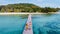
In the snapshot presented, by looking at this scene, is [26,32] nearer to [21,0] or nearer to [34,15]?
[34,15]

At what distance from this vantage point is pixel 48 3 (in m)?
1.83

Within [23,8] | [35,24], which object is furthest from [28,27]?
[23,8]

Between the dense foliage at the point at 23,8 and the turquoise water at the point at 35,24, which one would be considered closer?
the turquoise water at the point at 35,24

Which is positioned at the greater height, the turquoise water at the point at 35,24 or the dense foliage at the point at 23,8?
the dense foliage at the point at 23,8

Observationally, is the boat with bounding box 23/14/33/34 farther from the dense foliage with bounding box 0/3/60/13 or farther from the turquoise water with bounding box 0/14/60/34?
the dense foliage with bounding box 0/3/60/13

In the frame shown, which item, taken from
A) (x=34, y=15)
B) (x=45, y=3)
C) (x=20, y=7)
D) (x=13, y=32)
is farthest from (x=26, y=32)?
(x=45, y=3)

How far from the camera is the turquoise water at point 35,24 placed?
1.69m

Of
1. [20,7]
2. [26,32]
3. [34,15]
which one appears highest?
[20,7]

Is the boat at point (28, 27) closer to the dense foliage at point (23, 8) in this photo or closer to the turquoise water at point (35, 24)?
the turquoise water at point (35, 24)

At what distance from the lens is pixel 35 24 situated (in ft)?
5.65

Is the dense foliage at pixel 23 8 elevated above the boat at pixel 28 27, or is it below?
above

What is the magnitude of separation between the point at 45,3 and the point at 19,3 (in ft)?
1.37

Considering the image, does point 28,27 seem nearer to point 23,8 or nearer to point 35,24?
point 35,24

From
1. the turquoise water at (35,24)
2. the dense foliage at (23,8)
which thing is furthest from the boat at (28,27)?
the dense foliage at (23,8)
